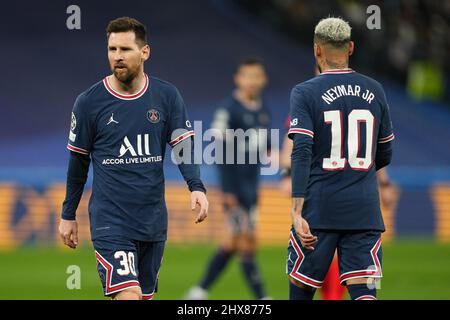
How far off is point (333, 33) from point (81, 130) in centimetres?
Answer: 181

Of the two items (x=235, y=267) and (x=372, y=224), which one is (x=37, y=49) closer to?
(x=235, y=267)

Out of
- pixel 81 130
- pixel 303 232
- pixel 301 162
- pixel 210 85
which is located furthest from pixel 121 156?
pixel 210 85

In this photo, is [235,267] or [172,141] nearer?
[172,141]

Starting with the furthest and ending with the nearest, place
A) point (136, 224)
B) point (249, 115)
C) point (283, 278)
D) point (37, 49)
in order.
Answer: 1. point (37, 49)
2. point (283, 278)
3. point (249, 115)
4. point (136, 224)

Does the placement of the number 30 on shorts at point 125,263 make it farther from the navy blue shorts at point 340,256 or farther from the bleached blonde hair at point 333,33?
the bleached blonde hair at point 333,33

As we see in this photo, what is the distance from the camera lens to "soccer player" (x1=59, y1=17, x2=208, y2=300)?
23.2 feet

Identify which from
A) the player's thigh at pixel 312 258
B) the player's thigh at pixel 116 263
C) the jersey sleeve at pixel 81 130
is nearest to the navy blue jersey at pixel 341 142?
the player's thigh at pixel 312 258

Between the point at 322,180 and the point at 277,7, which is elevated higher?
the point at 277,7

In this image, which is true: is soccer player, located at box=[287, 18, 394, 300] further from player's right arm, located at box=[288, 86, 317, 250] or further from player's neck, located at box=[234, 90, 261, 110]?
player's neck, located at box=[234, 90, 261, 110]

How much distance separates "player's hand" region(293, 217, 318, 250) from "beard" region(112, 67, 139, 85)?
1.45 metres

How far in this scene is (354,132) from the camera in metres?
7.17

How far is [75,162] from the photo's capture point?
23.8ft

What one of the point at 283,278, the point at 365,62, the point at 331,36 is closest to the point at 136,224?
the point at 331,36

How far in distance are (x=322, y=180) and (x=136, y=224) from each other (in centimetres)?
130
